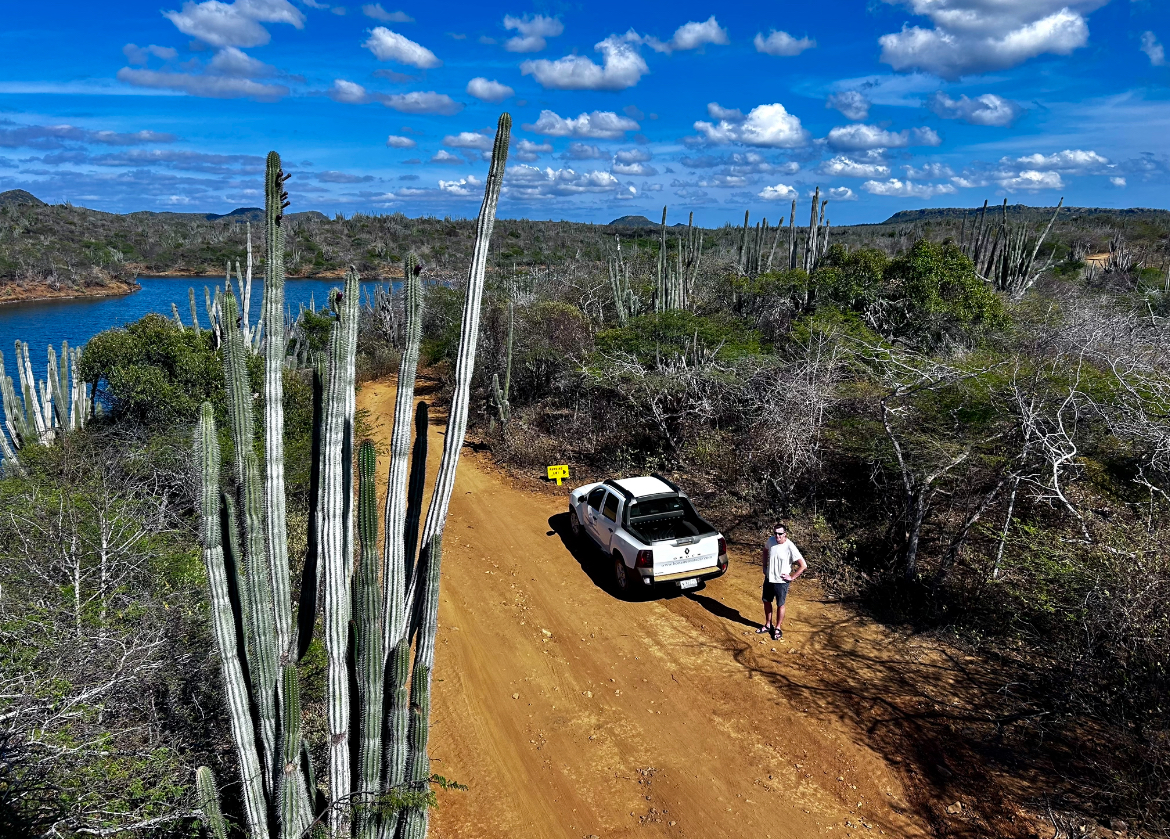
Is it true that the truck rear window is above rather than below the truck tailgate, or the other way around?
above

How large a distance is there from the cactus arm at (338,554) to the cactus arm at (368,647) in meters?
0.10

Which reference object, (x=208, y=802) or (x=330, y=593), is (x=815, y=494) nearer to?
(x=330, y=593)

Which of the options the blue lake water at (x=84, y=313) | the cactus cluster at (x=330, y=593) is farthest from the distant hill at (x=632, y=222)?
the cactus cluster at (x=330, y=593)

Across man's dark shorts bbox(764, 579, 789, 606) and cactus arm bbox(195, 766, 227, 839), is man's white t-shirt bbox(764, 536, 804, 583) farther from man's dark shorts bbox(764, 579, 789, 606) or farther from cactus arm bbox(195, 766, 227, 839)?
cactus arm bbox(195, 766, 227, 839)

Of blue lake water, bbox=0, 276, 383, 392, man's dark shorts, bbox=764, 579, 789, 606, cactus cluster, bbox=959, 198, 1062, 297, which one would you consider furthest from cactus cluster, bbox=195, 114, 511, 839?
cactus cluster, bbox=959, 198, 1062, 297

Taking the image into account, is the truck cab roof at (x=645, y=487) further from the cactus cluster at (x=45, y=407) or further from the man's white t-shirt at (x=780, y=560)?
the cactus cluster at (x=45, y=407)

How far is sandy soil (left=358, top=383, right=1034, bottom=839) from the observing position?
5.74 metres

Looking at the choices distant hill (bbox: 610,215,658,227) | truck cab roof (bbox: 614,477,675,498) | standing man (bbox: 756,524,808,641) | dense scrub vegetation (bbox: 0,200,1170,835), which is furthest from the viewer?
distant hill (bbox: 610,215,658,227)

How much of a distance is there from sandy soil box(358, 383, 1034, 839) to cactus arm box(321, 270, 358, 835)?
1.60 meters

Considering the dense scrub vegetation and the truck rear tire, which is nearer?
the dense scrub vegetation

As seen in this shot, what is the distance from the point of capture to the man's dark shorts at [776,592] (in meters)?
8.09

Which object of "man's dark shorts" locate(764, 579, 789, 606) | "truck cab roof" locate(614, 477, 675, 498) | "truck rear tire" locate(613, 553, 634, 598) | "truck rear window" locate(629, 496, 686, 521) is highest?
"truck cab roof" locate(614, 477, 675, 498)

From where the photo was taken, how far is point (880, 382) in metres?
10.7

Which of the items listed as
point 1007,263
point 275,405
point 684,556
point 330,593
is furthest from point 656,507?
point 1007,263
